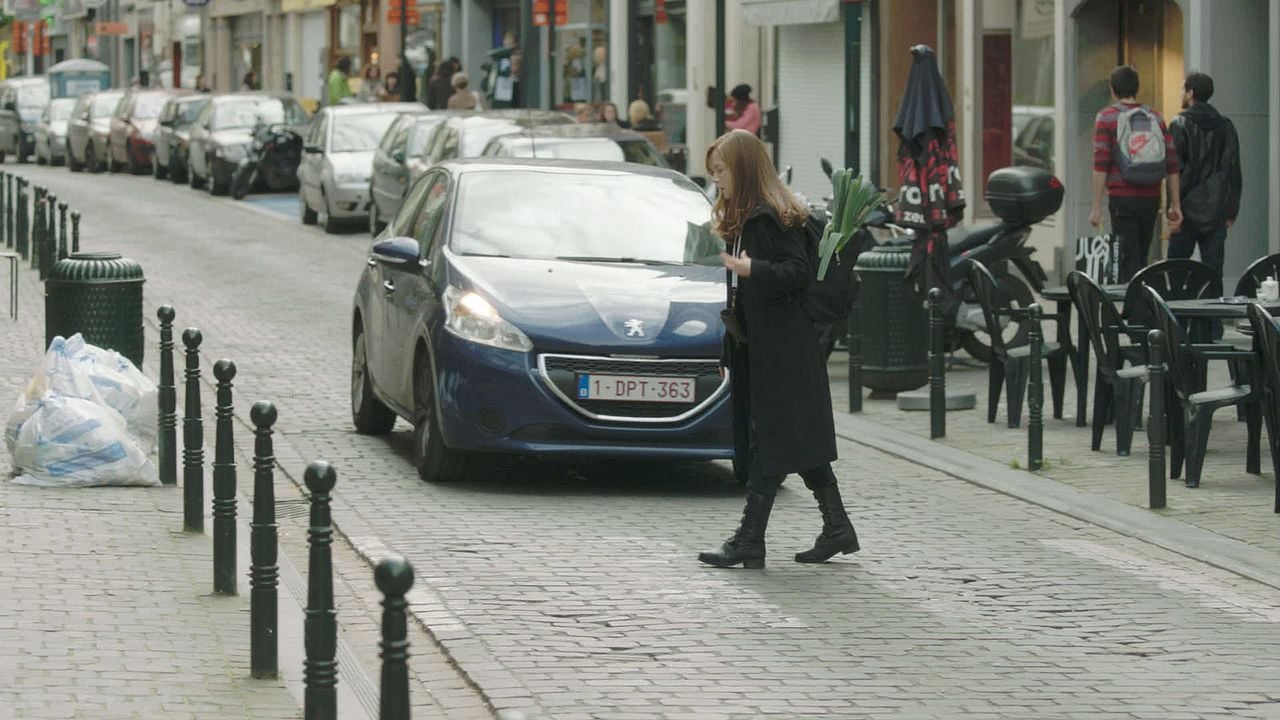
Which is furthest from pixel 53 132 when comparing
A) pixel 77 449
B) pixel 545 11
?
pixel 77 449

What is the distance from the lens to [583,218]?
12.1m

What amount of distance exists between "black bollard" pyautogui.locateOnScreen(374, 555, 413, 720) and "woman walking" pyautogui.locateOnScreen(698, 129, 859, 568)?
429 cm

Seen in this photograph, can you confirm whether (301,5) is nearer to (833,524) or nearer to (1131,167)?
(1131,167)

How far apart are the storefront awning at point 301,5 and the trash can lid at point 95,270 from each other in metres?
47.5

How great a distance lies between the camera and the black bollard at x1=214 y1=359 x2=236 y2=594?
8055 millimetres

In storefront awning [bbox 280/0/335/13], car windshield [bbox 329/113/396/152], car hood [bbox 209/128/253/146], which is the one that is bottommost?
car windshield [bbox 329/113/396/152]

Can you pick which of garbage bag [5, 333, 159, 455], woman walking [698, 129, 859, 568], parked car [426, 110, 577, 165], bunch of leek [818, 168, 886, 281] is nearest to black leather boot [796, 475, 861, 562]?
Answer: woman walking [698, 129, 859, 568]

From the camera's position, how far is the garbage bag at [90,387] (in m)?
11.0

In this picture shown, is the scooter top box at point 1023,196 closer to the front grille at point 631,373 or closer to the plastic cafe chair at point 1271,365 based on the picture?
the plastic cafe chair at point 1271,365

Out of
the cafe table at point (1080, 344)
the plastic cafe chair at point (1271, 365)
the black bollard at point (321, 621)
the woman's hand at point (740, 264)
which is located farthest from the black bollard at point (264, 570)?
the cafe table at point (1080, 344)

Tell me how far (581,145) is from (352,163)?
10378 mm

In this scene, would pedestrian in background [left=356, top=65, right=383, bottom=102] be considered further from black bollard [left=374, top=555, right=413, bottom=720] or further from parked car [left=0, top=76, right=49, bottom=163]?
black bollard [left=374, top=555, right=413, bottom=720]

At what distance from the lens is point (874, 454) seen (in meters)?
13.0

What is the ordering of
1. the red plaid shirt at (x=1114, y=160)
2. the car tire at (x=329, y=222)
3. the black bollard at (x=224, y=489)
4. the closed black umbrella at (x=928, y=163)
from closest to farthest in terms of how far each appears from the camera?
the black bollard at (x=224, y=489)
the closed black umbrella at (x=928, y=163)
the red plaid shirt at (x=1114, y=160)
the car tire at (x=329, y=222)
